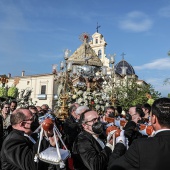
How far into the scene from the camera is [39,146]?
2871 millimetres

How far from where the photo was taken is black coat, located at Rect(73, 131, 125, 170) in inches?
118

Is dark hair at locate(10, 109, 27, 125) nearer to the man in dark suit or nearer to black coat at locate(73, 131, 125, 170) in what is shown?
black coat at locate(73, 131, 125, 170)

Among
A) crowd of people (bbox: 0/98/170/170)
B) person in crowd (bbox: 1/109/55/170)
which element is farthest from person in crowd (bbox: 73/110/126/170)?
person in crowd (bbox: 1/109/55/170)

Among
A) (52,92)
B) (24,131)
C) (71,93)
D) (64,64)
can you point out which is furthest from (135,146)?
(52,92)

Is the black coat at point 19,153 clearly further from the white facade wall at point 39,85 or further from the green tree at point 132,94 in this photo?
the white facade wall at point 39,85

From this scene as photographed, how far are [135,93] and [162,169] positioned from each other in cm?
2589

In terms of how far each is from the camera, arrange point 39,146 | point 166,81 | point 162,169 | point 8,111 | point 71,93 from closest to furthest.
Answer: point 162,169
point 39,146
point 8,111
point 71,93
point 166,81

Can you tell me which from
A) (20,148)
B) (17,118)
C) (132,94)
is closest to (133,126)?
(17,118)

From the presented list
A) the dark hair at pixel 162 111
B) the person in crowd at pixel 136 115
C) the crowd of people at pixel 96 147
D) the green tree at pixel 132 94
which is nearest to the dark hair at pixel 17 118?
the crowd of people at pixel 96 147

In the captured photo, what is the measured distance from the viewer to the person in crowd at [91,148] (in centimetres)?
300

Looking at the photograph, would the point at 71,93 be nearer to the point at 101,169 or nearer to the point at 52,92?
the point at 101,169

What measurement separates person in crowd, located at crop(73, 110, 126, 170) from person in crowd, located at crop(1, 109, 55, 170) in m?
0.42

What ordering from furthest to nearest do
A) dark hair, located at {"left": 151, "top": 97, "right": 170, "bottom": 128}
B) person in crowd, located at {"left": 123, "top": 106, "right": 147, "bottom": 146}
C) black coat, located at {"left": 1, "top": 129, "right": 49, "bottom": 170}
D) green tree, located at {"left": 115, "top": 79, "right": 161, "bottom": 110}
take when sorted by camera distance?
green tree, located at {"left": 115, "top": 79, "right": 161, "bottom": 110}
person in crowd, located at {"left": 123, "top": 106, "right": 147, "bottom": 146}
black coat, located at {"left": 1, "top": 129, "right": 49, "bottom": 170}
dark hair, located at {"left": 151, "top": 97, "right": 170, "bottom": 128}

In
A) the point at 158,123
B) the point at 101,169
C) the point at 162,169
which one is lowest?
the point at 101,169
